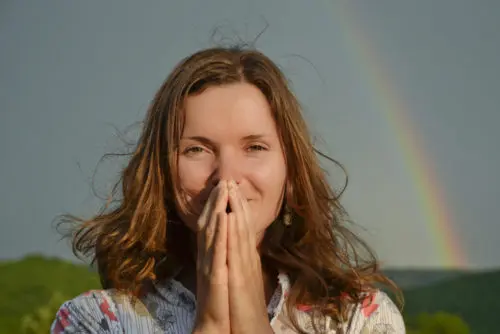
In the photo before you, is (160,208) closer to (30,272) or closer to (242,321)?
(242,321)

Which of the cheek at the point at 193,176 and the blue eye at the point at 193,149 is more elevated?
the blue eye at the point at 193,149

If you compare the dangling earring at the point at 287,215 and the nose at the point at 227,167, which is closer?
the nose at the point at 227,167

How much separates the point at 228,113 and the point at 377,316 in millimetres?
648

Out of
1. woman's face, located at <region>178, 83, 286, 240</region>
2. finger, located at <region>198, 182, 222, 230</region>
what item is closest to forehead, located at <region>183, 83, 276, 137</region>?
woman's face, located at <region>178, 83, 286, 240</region>

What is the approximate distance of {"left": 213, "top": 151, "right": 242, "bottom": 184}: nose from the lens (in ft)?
5.24

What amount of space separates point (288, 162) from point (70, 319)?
2.22 feet

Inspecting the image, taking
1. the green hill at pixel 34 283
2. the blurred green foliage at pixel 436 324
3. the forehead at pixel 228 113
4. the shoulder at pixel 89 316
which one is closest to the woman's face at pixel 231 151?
the forehead at pixel 228 113

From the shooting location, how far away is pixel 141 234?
1.78 m

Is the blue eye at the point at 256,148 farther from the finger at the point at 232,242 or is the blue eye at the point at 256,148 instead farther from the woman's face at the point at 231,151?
the finger at the point at 232,242

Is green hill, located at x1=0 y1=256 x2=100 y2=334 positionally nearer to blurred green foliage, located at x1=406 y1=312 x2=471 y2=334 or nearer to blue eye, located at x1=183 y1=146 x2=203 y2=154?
blurred green foliage, located at x1=406 y1=312 x2=471 y2=334

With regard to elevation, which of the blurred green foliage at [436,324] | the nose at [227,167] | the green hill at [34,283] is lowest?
the green hill at [34,283]

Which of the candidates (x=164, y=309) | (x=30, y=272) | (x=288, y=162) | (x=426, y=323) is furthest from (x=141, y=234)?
(x=30, y=272)

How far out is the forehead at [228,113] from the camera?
163 centimetres

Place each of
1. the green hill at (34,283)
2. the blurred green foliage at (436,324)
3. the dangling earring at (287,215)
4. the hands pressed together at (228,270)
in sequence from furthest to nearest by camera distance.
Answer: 1. the green hill at (34,283)
2. the blurred green foliage at (436,324)
3. the dangling earring at (287,215)
4. the hands pressed together at (228,270)
